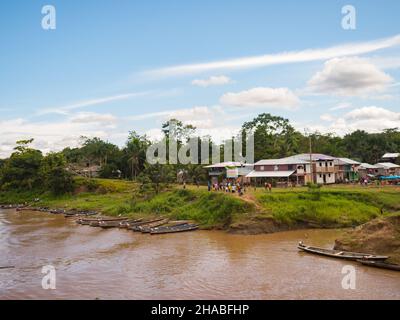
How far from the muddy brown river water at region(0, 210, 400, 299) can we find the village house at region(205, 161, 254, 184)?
18316 millimetres

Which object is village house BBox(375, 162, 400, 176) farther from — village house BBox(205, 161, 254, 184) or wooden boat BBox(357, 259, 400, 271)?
wooden boat BBox(357, 259, 400, 271)

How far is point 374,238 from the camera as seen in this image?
20.1 m

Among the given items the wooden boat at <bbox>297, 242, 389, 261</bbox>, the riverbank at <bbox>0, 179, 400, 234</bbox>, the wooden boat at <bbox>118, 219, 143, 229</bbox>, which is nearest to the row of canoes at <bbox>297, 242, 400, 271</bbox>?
the wooden boat at <bbox>297, 242, 389, 261</bbox>

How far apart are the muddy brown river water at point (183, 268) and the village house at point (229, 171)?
1832 centimetres

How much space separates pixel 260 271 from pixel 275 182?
26239 millimetres

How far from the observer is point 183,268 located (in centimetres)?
2006

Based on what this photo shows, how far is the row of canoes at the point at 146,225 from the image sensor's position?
3023cm

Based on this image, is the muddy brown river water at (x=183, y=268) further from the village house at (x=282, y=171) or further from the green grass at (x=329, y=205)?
the village house at (x=282, y=171)

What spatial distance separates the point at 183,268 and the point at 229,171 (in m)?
28.2

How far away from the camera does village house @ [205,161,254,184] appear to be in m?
47.5

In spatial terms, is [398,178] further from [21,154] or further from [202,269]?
[21,154]

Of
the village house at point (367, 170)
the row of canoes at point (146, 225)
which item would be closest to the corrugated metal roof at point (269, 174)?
the row of canoes at point (146, 225)

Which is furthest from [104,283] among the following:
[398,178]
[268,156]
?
[268,156]

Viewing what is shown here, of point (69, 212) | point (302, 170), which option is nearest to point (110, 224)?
point (69, 212)
